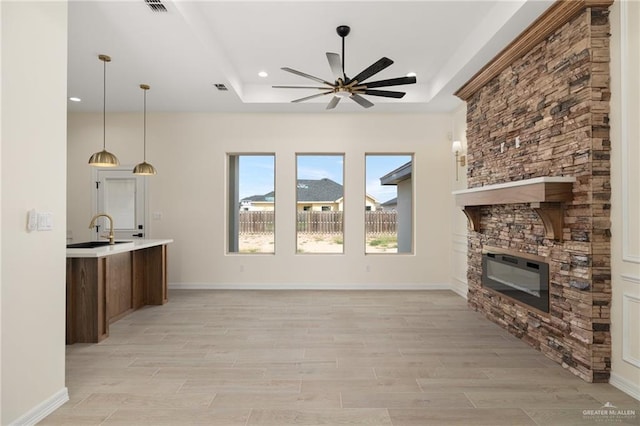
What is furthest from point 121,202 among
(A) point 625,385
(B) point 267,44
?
(A) point 625,385

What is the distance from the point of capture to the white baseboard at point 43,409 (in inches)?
80.2

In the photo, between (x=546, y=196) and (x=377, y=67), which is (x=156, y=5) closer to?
(x=377, y=67)

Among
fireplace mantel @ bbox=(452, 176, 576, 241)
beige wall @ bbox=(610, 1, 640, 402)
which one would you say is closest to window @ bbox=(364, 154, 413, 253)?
fireplace mantel @ bbox=(452, 176, 576, 241)

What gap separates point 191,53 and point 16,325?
303 centimetres

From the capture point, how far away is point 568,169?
9.41 ft

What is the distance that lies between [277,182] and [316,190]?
703 millimetres

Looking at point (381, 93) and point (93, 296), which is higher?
point (381, 93)

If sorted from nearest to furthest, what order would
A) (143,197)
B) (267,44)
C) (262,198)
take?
1. (267,44)
2. (143,197)
3. (262,198)

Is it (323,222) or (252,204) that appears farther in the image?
(252,204)

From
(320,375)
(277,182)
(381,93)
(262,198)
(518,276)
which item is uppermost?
(381,93)

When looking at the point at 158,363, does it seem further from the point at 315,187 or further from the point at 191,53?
the point at 315,187

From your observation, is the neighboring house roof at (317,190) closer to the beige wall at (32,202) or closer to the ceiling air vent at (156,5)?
the ceiling air vent at (156,5)

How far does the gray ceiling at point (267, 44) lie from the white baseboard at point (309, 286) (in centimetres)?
298

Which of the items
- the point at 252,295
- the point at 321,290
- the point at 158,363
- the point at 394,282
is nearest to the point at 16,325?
the point at 158,363
